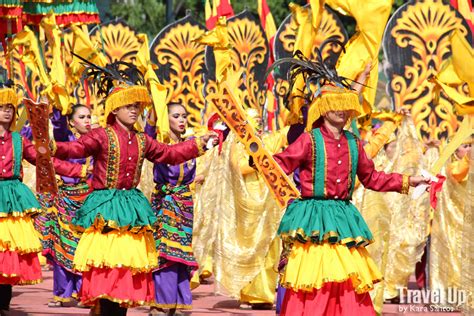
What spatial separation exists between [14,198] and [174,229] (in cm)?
142

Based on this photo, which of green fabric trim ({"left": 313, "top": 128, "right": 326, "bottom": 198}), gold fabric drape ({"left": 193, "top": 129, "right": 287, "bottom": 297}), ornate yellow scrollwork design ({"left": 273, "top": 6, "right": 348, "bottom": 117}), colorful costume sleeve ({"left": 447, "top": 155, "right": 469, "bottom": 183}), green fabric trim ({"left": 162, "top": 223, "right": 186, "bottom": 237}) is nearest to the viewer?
green fabric trim ({"left": 313, "top": 128, "right": 326, "bottom": 198})

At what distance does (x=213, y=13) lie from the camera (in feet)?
39.7

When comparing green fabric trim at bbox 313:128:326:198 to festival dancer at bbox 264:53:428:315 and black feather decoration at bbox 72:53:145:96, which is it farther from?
black feather decoration at bbox 72:53:145:96

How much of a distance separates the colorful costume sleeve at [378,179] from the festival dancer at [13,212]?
2.88m

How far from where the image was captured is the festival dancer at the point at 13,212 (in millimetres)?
10000

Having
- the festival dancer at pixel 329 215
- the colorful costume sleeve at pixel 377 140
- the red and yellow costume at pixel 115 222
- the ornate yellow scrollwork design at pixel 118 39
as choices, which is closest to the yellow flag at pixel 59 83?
the red and yellow costume at pixel 115 222

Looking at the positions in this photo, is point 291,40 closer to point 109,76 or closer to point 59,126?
point 59,126

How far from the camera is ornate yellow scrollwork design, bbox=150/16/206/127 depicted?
15734 millimetres

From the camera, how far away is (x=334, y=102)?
8.30 metres

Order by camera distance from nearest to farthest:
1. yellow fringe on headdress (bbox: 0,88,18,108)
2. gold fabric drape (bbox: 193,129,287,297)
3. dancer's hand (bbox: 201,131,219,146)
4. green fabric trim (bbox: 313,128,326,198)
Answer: green fabric trim (bbox: 313,128,326,198) → dancer's hand (bbox: 201,131,219,146) → yellow fringe on headdress (bbox: 0,88,18,108) → gold fabric drape (bbox: 193,129,287,297)

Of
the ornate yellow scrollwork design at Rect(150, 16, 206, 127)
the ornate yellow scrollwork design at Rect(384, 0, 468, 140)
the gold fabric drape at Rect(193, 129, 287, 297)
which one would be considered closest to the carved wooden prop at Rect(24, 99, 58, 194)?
the gold fabric drape at Rect(193, 129, 287, 297)

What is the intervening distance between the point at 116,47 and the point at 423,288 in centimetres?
546

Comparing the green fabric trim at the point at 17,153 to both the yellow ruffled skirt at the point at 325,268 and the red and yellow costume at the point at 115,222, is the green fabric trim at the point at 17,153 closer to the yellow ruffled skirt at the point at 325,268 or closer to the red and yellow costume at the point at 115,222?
the red and yellow costume at the point at 115,222

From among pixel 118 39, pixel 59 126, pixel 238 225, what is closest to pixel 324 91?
pixel 59 126
